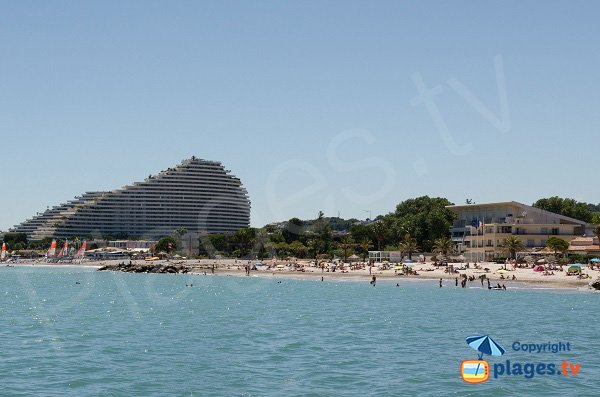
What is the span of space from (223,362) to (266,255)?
14587cm

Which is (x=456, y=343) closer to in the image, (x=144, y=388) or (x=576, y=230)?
(x=144, y=388)

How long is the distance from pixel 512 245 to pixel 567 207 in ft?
166

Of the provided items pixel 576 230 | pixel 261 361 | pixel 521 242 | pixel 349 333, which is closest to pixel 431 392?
pixel 261 361

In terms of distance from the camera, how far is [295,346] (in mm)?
38062

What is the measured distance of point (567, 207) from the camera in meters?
161

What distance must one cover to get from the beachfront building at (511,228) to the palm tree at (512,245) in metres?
3.05

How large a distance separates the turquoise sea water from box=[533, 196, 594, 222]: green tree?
295ft

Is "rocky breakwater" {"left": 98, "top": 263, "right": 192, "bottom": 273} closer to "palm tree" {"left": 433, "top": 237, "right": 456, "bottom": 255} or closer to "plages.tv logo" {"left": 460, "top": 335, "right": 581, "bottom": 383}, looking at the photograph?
"palm tree" {"left": 433, "top": 237, "right": 456, "bottom": 255}

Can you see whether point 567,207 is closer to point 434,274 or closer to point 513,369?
point 434,274

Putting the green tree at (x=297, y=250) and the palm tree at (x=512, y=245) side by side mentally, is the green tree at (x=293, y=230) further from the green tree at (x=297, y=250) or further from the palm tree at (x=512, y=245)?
the palm tree at (x=512, y=245)

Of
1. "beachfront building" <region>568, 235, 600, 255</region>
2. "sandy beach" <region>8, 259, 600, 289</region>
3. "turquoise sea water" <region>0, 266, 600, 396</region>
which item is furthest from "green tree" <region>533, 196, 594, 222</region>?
"turquoise sea water" <region>0, 266, 600, 396</region>

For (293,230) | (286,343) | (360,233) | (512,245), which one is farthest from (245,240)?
(286,343)

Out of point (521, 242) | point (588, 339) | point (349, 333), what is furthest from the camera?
point (521, 242)

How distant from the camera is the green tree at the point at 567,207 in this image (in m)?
158
